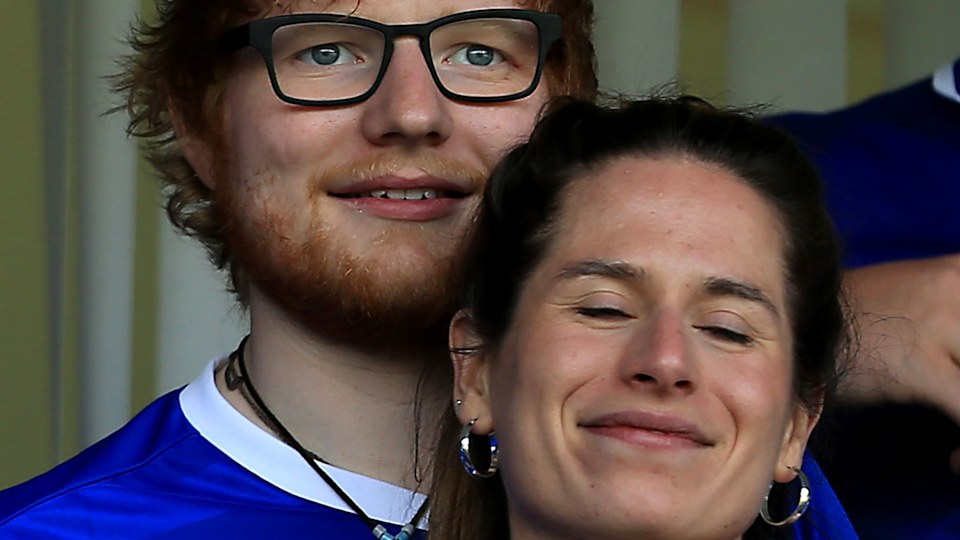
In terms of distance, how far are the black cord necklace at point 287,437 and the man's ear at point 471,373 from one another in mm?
191

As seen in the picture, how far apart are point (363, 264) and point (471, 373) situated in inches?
8.5

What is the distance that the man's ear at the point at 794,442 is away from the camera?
1590 millimetres

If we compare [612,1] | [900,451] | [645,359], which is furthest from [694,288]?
[612,1]

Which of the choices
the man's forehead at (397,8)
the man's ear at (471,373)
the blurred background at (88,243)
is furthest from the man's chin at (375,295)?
the blurred background at (88,243)

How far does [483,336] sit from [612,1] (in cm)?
124

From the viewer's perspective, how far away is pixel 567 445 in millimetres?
1490

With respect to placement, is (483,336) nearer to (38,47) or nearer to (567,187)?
(567,187)

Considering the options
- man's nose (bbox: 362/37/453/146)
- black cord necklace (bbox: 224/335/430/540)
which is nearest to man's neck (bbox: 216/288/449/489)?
black cord necklace (bbox: 224/335/430/540)

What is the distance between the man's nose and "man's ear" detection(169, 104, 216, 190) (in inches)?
9.9

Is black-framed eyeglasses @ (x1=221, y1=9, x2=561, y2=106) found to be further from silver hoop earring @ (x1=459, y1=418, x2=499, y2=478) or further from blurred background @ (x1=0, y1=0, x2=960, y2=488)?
blurred background @ (x1=0, y1=0, x2=960, y2=488)

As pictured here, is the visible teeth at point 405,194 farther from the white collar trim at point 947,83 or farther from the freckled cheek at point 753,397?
the white collar trim at point 947,83

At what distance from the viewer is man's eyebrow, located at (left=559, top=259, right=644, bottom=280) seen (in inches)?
60.2

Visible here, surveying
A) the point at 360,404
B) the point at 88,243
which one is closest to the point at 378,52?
the point at 360,404

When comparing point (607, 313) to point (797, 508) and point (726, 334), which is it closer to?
point (726, 334)
